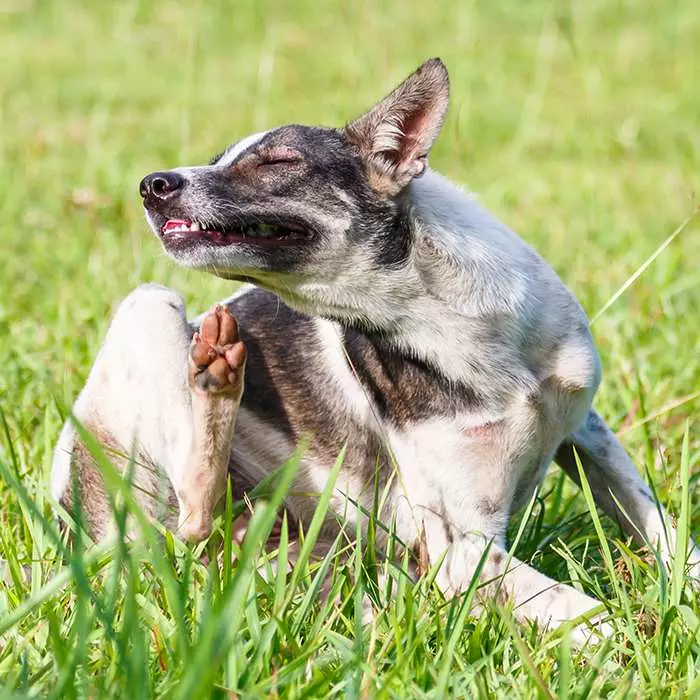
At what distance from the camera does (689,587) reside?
9.94 feet

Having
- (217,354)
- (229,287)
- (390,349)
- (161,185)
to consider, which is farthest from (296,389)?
(229,287)

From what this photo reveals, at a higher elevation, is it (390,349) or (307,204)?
(307,204)

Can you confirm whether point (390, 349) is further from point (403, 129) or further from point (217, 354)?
point (403, 129)

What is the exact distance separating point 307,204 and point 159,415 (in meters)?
0.74

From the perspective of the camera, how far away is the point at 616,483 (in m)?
3.56

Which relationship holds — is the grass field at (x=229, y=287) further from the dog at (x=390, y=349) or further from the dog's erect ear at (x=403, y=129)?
the dog's erect ear at (x=403, y=129)

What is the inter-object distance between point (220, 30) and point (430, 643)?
417 inches

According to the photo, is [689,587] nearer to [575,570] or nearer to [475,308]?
[575,570]

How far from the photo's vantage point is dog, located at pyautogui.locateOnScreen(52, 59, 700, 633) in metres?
3.31

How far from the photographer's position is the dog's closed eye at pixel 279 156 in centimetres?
345

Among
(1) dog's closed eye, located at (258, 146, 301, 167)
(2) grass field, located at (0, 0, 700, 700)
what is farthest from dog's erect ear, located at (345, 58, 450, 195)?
(2) grass field, located at (0, 0, 700, 700)

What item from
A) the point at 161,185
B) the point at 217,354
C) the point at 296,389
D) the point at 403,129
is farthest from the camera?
the point at 296,389

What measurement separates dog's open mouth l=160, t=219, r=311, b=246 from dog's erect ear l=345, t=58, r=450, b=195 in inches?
10.5

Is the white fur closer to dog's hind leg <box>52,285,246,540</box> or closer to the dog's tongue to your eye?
the dog's tongue
